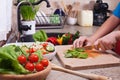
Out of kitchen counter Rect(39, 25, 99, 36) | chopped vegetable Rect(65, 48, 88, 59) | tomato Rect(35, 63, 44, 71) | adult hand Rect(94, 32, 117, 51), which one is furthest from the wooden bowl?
kitchen counter Rect(39, 25, 99, 36)

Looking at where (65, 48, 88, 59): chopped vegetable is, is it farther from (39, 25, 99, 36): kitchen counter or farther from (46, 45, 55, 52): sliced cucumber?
(39, 25, 99, 36): kitchen counter

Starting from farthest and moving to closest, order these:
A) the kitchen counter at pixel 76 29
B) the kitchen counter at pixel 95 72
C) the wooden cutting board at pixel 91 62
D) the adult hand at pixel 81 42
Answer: the kitchen counter at pixel 76 29 < the adult hand at pixel 81 42 < the wooden cutting board at pixel 91 62 < the kitchen counter at pixel 95 72

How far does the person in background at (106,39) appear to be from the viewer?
1.38 meters

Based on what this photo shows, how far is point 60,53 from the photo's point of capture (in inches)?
54.4

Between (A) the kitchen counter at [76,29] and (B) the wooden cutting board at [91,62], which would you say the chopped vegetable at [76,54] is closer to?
(B) the wooden cutting board at [91,62]

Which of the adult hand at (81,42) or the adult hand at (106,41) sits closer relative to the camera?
the adult hand at (106,41)

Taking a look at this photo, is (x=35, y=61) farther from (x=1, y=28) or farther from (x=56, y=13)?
(x=56, y=13)

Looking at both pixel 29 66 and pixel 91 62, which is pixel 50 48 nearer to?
pixel 91 62

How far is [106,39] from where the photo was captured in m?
1.38

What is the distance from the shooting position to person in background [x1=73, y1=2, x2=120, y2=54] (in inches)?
54.4

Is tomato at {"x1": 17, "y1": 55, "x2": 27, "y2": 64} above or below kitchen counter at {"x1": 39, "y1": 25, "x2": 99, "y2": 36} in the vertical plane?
above

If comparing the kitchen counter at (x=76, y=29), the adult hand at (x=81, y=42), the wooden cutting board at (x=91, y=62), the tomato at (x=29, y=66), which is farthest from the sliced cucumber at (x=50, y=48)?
the kitchen counter at (x=76, y=29)

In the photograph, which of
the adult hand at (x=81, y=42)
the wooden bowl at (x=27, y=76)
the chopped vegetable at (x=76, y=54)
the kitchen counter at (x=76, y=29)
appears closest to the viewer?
the wooden bowl at (x=27, y=76)

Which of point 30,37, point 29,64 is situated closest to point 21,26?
point 30,37
